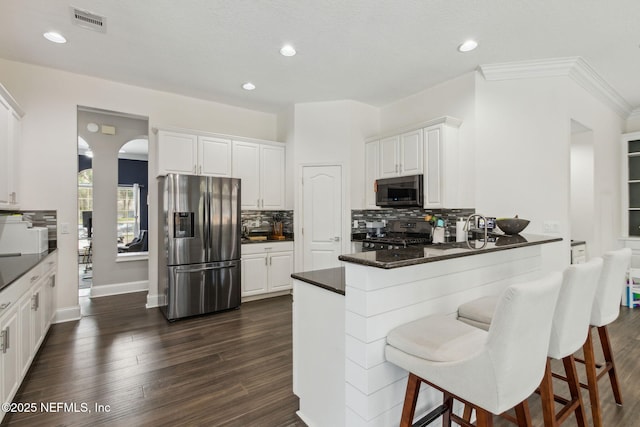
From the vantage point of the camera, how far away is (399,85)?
161 inches

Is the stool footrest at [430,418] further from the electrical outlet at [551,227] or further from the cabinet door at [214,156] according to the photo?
the cabinet door at [214,156]

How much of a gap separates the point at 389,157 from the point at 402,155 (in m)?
0.24

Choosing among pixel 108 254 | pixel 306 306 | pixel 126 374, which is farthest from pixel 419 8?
pixel 108 254

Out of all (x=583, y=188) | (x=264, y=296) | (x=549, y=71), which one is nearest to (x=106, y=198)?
(x=264, y=296)

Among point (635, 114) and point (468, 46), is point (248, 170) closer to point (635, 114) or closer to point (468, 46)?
point (468, 46)

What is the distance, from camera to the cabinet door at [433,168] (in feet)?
12.1

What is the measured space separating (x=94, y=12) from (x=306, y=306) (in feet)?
9.50

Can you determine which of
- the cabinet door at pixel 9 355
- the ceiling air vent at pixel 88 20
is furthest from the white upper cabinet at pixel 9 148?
the cabinet door at pixel 9 355

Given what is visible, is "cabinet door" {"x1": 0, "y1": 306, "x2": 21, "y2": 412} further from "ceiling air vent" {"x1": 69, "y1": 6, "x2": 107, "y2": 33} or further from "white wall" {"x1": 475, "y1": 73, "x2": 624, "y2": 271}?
"white wall" {"x1": 475, "y1": 73, "x2": 624, "y2": 271}

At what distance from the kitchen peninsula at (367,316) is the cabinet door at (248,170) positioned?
9.63 ft

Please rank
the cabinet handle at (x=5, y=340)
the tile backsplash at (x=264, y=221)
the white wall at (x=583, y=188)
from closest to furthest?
the cabinet handle at (x=5, y=340) < the white wall at (x=583, y=188) < the tile backsplash at (x=264, y=221)

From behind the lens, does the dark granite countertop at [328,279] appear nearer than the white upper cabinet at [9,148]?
Yes

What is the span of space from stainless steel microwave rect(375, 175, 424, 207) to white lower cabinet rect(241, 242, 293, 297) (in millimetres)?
1579

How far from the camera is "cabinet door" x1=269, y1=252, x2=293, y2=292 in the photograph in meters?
4.75
